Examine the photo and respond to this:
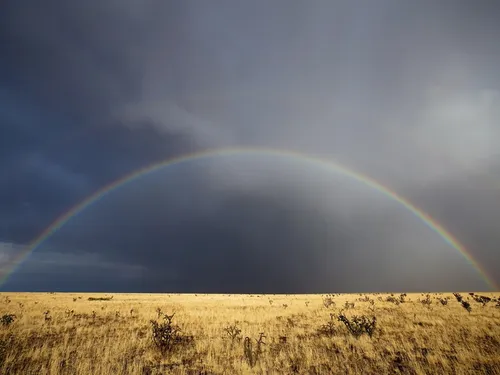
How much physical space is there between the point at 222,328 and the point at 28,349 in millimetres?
11777

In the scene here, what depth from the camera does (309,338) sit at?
21203 millimetres

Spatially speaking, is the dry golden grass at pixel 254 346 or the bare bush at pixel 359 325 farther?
the bare bush at pixel 359 325

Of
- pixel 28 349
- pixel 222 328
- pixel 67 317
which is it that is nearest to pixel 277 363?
pixel 222 328

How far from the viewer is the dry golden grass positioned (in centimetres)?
1819

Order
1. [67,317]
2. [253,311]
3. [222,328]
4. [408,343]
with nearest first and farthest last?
1. [408,343]
2. [222,328]
3. [67,317]
4. [253,311]

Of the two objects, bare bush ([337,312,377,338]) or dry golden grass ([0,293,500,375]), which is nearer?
dry golden grass ([0,293,500,375])

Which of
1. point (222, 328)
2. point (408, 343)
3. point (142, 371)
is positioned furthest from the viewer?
point (222, 328)

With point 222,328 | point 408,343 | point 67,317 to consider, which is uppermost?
point 67,317

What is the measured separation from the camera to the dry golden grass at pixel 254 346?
1819 cm

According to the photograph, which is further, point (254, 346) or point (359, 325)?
point (359, 325)

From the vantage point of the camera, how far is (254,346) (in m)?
20.3

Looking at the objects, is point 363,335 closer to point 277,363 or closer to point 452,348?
point 452,348

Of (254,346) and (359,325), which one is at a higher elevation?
(359,325)

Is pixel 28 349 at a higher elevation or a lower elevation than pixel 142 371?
higher
